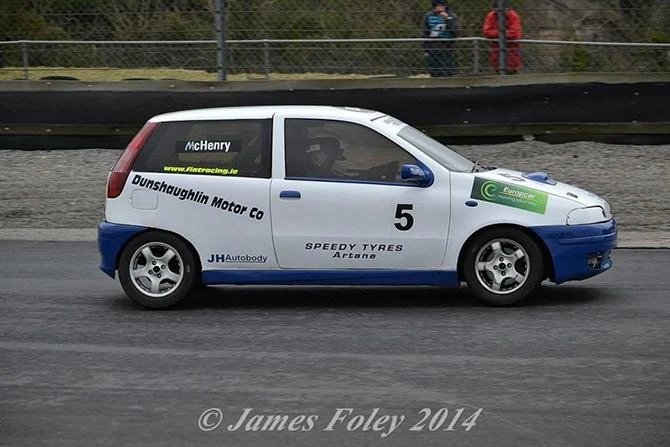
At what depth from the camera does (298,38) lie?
53.5ft

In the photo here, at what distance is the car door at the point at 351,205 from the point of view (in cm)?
931

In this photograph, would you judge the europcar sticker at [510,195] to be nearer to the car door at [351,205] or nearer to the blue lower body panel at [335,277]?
the car door at [351,205]

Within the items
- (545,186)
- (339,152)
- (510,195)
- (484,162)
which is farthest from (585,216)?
(484,162)

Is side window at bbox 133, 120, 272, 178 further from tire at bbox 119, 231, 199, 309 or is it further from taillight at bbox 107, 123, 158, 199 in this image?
A: tire at bbox 119, 231, 199, 309

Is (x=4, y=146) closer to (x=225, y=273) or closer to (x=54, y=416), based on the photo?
(x=225, y=273)

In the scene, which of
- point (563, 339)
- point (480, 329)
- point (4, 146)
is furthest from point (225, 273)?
point (4, 146)

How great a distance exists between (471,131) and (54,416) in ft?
31.2

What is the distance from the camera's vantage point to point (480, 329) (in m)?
8.72

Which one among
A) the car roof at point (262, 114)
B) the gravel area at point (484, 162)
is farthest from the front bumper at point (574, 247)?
the gravel area at point (484, 162)

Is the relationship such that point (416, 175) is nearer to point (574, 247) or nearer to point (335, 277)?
point (335, 277)

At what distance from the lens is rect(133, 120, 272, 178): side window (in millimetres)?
9594

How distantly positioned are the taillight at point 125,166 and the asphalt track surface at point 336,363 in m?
0.92

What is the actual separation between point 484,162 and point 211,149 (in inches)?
255

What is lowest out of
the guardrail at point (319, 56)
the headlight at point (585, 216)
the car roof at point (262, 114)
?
the headlight at point (585, 216)
